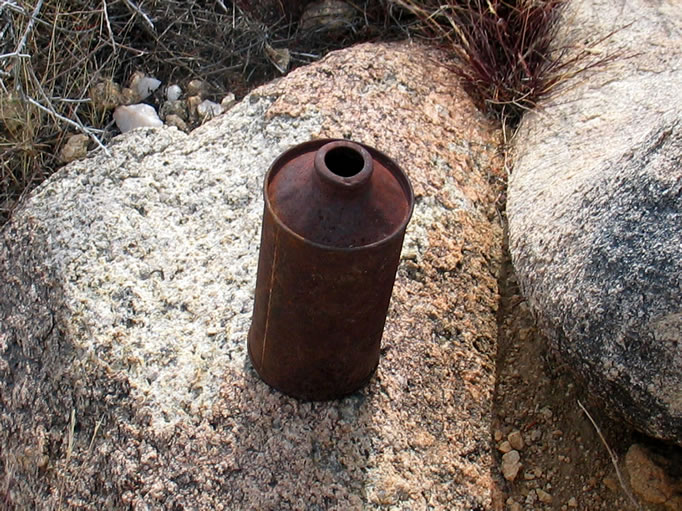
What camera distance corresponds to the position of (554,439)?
2.67 meters

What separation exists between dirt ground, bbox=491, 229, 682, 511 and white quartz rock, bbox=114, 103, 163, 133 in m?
2.01

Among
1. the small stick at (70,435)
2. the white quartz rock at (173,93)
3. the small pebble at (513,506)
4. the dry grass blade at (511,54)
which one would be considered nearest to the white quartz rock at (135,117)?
the white quartz rock at (173,93)

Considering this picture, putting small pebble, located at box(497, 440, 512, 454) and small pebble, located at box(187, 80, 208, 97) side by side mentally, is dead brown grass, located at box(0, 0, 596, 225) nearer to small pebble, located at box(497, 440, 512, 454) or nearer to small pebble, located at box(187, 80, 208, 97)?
small pebble, located at box(187, 80, 208, 97)

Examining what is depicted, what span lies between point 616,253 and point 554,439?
2.52 feet

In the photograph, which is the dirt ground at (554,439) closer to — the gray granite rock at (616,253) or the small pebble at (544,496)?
the small pebble at (544,496)

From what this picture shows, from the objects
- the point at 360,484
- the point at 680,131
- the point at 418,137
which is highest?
the point at 680,131

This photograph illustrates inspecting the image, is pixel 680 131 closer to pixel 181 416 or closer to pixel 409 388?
pixel 409 388

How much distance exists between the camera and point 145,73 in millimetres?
3969

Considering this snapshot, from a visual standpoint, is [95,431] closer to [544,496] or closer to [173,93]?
[544,496]

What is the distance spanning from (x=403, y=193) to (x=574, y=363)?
0.82 metres

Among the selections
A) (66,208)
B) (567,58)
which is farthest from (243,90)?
(567,58)

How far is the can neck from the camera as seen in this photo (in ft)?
6.57

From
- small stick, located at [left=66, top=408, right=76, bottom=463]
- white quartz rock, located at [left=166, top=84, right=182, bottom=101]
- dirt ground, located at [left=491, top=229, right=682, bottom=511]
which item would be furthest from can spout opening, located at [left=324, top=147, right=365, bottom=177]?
white quartz rock, located at [left=166, top=84, right=182, bottom=101]

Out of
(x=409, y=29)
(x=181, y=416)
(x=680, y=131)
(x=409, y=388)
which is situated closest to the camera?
(x=680, y=131)
